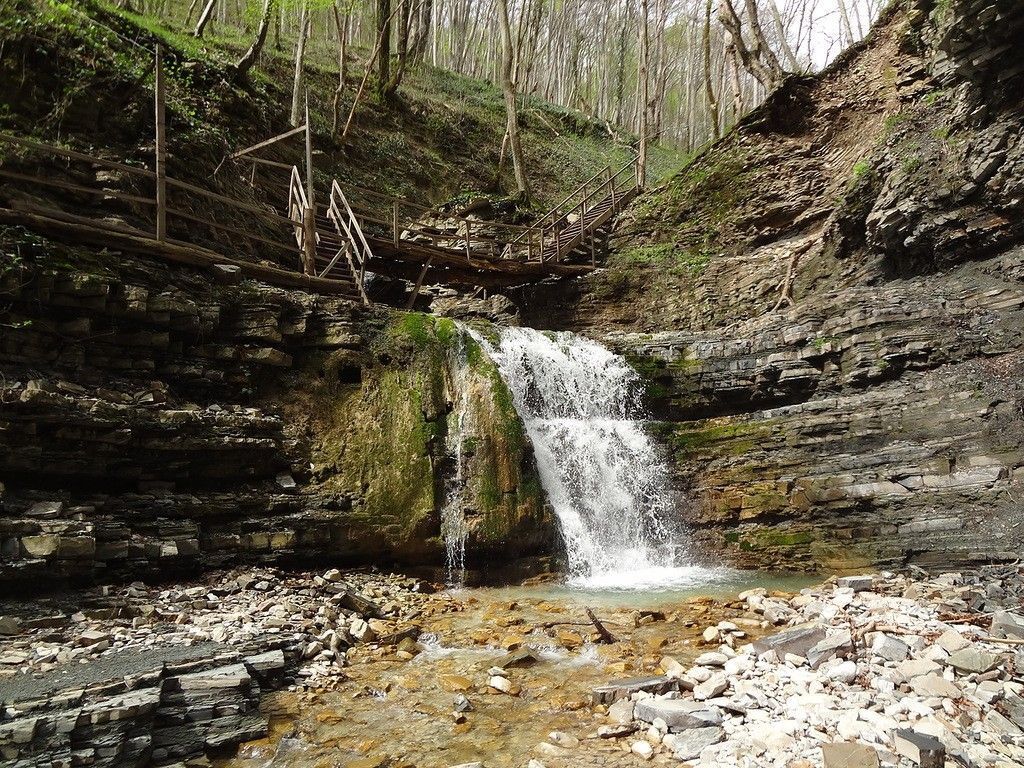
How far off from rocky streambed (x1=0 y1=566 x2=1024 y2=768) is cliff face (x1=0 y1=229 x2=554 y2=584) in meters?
0.94

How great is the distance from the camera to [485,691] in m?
5.18

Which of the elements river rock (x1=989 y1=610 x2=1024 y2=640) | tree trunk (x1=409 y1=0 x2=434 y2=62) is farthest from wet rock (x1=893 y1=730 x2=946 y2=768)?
tree trunk (x1=409 y1=0 x2=434 y2=62)

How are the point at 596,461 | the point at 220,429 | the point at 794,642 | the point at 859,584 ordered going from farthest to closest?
the point at 596,461, the point at 220,429, the point at 859,584, the point at 794,642

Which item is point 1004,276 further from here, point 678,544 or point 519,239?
point 519,239

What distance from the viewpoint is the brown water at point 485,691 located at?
167 inches

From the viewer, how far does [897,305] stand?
34.2ft

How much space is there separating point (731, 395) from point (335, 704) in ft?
30.2

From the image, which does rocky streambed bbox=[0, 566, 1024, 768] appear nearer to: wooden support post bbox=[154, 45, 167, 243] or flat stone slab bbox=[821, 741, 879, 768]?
flat stone slab bbox=[821, 741, 879, 768]

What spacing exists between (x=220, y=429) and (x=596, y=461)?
6.17 metres

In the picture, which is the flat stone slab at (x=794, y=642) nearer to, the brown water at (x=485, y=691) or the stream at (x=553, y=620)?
the brown water at (x=485, y=691)

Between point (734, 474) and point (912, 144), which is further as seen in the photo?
point (912, 144)

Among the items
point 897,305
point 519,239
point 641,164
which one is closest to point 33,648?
point 897,305

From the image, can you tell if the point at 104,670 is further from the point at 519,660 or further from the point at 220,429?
the point at 220,429

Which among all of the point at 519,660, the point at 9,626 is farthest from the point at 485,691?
the point at 9,626
